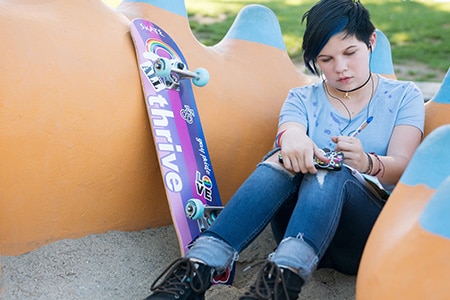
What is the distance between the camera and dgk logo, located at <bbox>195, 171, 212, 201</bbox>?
82.9 inches

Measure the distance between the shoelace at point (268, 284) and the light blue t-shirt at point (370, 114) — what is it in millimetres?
562

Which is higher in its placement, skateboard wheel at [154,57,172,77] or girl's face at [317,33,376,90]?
skateboard wheel at [154,57,172,77]

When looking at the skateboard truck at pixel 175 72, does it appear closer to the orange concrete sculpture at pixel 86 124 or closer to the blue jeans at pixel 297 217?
the orange concrete sculpture at pixel 86 124

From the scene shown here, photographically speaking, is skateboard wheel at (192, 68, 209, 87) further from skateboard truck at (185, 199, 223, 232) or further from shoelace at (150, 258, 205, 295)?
shoelace at (150, 258, 205, 295)

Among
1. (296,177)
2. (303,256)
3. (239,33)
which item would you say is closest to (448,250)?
(303,256)

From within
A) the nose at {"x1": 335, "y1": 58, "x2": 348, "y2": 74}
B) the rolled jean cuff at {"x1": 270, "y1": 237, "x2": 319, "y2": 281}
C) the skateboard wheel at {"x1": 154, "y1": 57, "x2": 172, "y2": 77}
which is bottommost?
the rolled jean cuff at {"x1": 270, "y1": 237, "x2": 319, "y2": 281}

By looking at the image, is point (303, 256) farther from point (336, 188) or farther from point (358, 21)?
point (358, 21)

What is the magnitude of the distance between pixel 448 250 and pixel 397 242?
11 cm

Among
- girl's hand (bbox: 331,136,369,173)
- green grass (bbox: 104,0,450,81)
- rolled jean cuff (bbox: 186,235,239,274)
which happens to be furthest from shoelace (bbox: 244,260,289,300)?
green grass (bbox: 104,0,450,81)

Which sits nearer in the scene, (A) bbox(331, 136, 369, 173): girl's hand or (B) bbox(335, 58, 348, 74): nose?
(A) bbox(331, 136, 369, 173): girl's hand

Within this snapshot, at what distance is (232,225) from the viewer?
5.70 feet

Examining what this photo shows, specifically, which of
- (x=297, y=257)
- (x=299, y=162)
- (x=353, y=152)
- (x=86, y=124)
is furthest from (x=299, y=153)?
(x=86, y=124)

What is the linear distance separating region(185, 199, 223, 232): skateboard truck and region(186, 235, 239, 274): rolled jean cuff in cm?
25

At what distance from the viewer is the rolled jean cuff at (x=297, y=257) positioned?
1.59 metres
